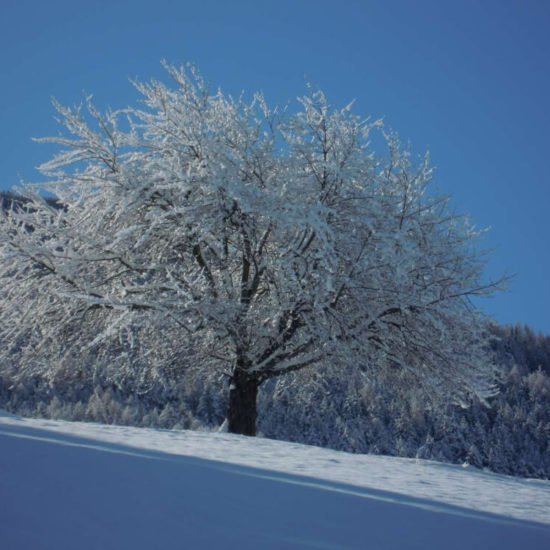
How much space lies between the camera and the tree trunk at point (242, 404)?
11164mm

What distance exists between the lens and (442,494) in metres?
5.59

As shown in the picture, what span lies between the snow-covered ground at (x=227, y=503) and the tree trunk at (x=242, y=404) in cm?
445

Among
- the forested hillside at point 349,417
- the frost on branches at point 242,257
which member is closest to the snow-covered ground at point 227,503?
the frost on branches at point 242,257

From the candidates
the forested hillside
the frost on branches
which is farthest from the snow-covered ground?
the forested hillside

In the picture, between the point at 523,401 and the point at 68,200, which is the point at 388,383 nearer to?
the point at 68,200

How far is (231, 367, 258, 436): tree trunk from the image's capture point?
11164 millimetres

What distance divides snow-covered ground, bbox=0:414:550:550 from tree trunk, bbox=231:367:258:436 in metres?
4.45

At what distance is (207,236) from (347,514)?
21.3ft

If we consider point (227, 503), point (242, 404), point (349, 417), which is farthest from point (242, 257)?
point (349, 417)

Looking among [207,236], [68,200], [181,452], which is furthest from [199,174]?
[181,452]

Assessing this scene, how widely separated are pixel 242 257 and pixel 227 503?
7815 mm

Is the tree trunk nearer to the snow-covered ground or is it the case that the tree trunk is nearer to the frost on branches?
the frost on branches

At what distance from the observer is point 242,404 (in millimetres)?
11305

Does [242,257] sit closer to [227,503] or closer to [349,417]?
[227,503]
